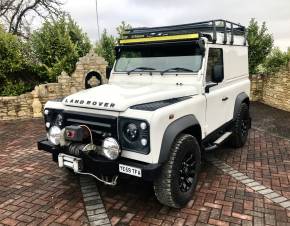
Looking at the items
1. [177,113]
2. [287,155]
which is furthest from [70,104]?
[287,155]

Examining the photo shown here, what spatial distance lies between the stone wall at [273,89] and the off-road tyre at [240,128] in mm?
4759

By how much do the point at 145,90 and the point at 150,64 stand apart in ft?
2.92

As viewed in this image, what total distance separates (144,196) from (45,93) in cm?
721

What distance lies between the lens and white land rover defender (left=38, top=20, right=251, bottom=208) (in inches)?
142

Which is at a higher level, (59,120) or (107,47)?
(107,47)

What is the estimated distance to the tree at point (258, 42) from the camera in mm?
12867

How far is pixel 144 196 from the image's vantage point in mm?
A: 4492

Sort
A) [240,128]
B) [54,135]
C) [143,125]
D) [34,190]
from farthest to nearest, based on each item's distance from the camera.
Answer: [240,128]
[34,190]
[54,135]
[143,125]

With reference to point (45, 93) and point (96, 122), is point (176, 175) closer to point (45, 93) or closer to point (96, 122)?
point (96, 122)

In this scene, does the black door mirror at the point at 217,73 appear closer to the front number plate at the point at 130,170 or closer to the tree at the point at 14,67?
the front number plate at the point at 130,170

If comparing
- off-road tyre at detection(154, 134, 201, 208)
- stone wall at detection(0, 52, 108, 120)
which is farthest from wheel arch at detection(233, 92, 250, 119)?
stone wall at detection(0, 52, 108, 120)

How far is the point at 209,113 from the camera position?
4.92 meters

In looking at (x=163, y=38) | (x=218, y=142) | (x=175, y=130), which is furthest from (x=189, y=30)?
(x=175, y=130)

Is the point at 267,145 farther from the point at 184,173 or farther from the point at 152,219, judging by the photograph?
the point at 152,219
